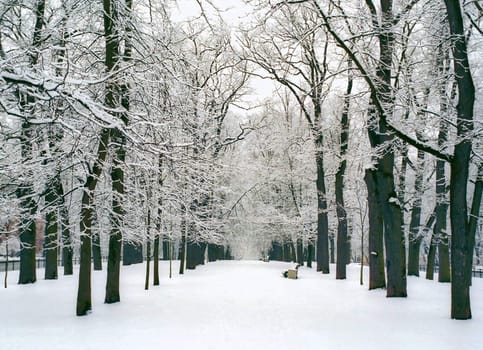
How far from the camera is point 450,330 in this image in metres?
8.52

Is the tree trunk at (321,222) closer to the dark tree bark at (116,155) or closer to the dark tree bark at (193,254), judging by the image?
the dark tree bark at (193,254)

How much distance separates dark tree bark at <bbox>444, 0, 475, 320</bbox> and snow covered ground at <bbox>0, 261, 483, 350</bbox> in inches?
22.9

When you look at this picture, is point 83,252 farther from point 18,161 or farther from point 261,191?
point 261,191

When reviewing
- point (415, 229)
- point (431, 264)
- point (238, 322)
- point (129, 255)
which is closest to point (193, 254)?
point (129, 255)

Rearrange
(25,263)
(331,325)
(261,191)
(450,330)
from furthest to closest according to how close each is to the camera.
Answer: (261,191) → (25,263) → (331,325) → (450,330)

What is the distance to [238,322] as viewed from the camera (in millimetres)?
9516

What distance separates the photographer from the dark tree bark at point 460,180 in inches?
374

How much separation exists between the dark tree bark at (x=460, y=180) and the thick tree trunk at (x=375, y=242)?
5.25 meters

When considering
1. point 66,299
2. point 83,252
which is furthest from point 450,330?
point 66,299

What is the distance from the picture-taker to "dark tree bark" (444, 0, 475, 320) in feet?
31.2

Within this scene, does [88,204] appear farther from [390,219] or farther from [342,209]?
[342,209]

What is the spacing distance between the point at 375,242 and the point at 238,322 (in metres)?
8.67

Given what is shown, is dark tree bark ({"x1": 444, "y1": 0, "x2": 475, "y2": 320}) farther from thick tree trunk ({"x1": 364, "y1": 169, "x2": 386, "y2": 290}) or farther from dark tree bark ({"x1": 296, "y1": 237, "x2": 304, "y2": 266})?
dark tree bark ({"x1": 296, "y1": 237, "x2": 304, "y2": 266})

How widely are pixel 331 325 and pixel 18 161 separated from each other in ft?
23.7
